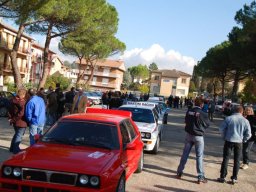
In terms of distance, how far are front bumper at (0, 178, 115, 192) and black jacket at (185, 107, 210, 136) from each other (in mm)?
3473

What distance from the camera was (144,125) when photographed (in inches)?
454

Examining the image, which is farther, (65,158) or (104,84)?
(104,84)

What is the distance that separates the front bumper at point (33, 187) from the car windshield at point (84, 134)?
1193 millimetres

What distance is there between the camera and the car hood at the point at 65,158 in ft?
17.5

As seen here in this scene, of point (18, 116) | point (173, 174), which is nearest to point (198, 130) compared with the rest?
point (173, 174)

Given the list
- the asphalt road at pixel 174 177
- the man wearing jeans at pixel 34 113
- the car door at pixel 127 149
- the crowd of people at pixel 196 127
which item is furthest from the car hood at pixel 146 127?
the car door at pixel 127 149

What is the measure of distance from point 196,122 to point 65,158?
3.62 metres

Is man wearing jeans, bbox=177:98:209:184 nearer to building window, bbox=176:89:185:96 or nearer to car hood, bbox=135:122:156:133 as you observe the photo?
car hood, bbox=135:122:156:133

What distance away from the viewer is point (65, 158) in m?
5.61

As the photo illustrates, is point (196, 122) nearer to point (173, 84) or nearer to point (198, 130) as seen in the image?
point (198, 130)

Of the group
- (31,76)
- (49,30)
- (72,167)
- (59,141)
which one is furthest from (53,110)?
(31,76)

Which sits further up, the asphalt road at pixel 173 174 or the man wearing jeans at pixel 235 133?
the man wearing jeans at pixel 235 133

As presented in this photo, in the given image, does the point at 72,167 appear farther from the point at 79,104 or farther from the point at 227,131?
the point at 79,104

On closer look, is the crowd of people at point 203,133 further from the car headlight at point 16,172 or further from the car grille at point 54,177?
the car headlight at point 16,172
